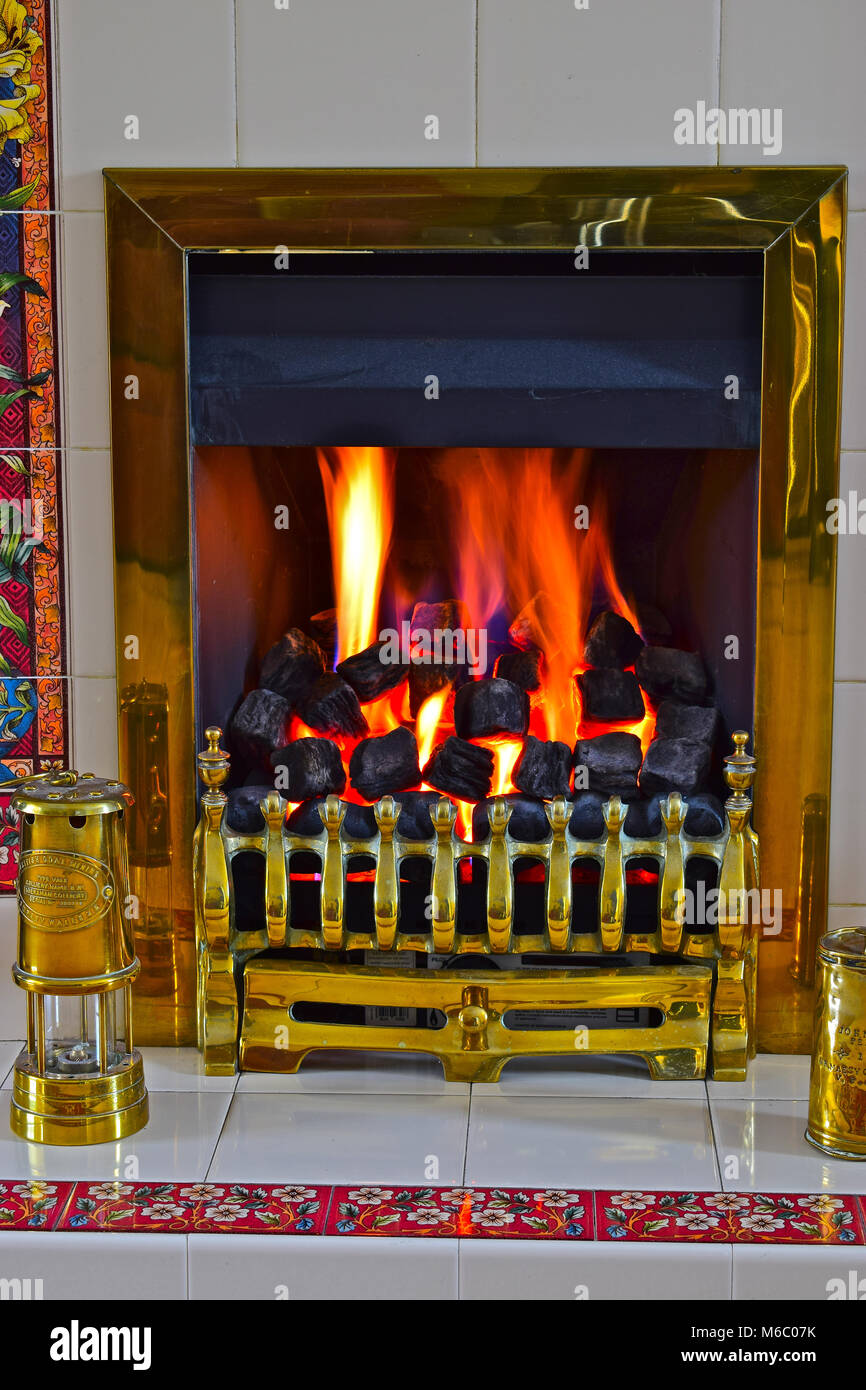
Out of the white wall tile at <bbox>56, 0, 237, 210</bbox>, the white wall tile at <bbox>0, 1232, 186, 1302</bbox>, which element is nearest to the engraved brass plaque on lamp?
the white wall tile at <bbox>0, 1232, 186, 1302</bbox>

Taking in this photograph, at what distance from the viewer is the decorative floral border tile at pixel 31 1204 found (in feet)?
5.55

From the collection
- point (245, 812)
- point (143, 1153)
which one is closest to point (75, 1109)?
point (143, 1153)

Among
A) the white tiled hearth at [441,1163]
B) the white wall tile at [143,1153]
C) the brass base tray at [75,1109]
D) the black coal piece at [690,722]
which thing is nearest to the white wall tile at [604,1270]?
the white tiled hearth at [441,1163]

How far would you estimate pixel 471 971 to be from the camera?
2068 millimetres

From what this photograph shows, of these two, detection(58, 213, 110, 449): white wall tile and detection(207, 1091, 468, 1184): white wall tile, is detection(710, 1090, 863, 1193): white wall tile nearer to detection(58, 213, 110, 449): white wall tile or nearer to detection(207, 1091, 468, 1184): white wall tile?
detection(207, 1091, 468, 1184): white wall tile

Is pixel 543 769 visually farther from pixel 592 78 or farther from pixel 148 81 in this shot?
pixel 148 81

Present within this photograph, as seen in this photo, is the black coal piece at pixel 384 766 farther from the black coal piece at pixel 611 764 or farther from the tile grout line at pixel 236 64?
the tile grout line at pixel 236 64

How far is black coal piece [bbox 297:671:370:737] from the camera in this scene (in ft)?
7.20

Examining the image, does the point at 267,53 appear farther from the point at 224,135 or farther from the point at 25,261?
the point at 25,261

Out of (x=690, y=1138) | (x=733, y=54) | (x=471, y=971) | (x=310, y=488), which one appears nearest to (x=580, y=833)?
(x=471, y=971)

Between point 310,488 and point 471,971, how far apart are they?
2.42 ft

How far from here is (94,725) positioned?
2.12m

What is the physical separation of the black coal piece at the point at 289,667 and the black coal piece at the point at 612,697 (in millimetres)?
407

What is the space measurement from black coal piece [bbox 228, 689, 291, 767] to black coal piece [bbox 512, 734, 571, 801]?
13.6 inches
